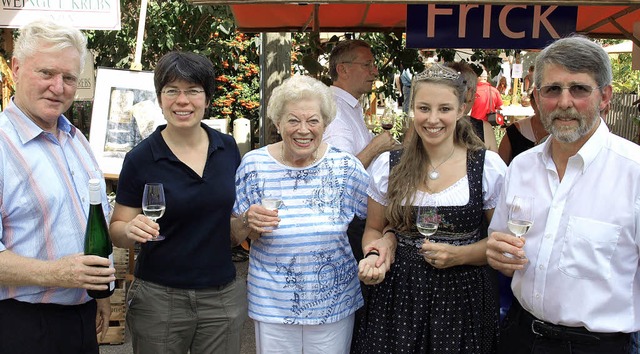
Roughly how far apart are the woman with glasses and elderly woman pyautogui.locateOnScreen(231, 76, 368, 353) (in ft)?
0.50

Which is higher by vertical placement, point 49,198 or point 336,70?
point 336,70

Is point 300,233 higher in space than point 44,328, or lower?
higher

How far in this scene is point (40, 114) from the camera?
7.55ft

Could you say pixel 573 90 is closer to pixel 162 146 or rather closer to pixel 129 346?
pixel 162 146

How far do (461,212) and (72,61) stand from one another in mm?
1713

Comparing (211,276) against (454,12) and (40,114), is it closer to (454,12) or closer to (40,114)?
(40,114)

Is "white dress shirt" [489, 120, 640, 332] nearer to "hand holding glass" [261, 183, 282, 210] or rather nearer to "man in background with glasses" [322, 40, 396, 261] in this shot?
"hand holding glass" [261, 183, 282, 210]

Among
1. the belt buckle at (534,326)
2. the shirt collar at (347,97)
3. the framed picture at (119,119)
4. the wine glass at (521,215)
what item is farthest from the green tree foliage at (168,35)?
the belt buckle at (534,326)

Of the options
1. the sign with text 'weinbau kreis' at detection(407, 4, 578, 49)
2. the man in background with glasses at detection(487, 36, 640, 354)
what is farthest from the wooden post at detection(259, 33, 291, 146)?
the man in background with glasses at detection(487, 36, 640, 354)

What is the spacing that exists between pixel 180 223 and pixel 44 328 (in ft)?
2.19

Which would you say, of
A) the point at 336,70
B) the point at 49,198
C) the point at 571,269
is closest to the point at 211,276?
the point at 49,198

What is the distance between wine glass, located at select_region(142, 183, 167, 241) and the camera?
239 centimetres

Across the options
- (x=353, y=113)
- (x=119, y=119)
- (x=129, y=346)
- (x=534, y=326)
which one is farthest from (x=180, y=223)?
(x=129, y=346)

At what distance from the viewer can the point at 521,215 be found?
7.11ft
